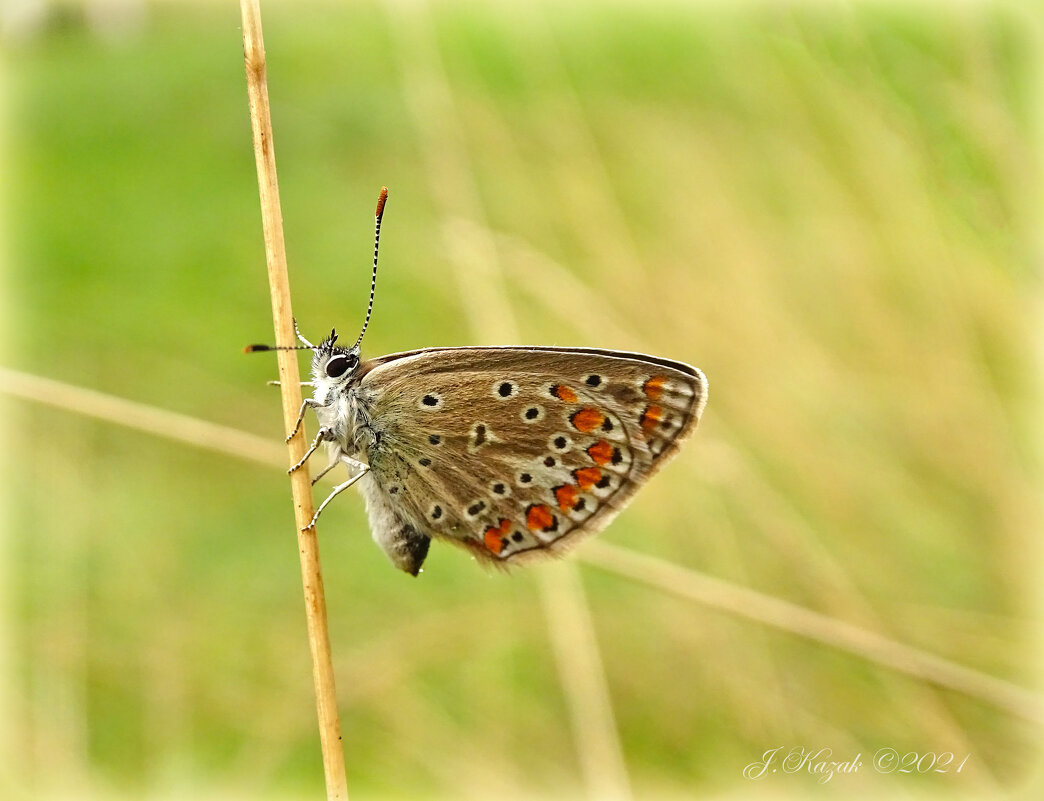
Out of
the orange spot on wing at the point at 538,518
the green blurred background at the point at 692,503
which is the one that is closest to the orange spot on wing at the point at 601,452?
the orange spot on wing at the point at 538,518

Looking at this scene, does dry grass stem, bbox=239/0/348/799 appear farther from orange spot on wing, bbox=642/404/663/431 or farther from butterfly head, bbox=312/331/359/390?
orange spot on wing, bbox=642/404/663/431

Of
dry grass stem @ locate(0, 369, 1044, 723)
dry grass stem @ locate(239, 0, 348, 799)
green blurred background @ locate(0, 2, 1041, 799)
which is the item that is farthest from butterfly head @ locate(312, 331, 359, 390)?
green blurred background @ locate(0, 2, 1041, 799)

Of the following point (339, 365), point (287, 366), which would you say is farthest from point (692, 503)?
point (287, 366)

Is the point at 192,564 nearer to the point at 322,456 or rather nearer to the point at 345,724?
the point at 345,724

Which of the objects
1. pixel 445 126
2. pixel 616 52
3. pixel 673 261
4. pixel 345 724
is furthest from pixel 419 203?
pixel 345 724

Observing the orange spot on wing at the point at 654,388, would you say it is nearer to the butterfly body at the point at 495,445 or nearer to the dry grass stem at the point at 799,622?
the butterfly body at the point at 495,445
